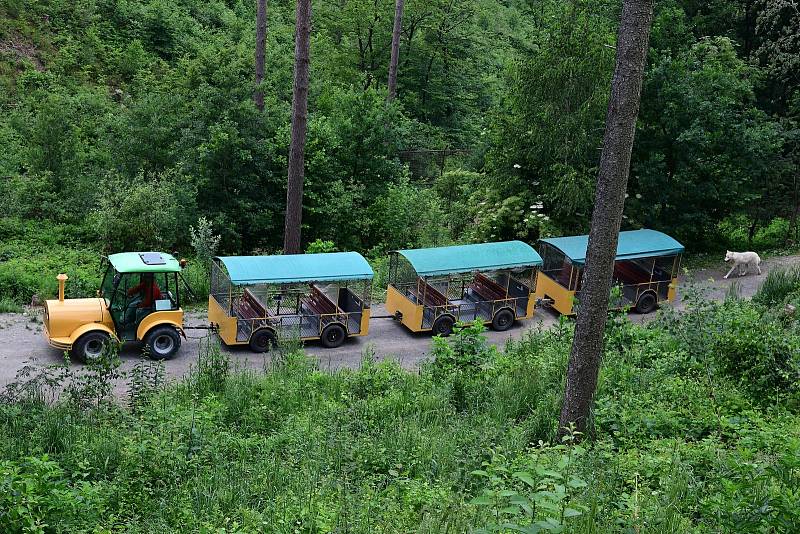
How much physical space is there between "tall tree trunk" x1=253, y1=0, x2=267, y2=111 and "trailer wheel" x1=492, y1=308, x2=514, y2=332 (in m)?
10.4

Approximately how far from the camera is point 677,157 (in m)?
24.2

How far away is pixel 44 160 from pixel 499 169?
13.5 meters

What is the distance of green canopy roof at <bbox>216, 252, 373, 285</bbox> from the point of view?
1611 centimetres

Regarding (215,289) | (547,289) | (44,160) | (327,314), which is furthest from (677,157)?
(44,160)

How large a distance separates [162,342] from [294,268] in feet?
10.1

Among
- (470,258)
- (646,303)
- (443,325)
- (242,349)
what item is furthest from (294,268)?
(646,303)

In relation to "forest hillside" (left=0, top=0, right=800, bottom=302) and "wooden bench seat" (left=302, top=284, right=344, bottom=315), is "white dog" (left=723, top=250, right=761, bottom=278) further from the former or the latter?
"wooden bench seat" (left=302, top=284, right=344, bottom=315)

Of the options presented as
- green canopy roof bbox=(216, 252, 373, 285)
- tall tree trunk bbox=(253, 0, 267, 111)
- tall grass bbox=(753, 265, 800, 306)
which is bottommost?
tall grass bbox=(753, 265, 800, 306)

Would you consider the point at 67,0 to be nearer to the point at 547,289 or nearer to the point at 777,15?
the point at 547,289

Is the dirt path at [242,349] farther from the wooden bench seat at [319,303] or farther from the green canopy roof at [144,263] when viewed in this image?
the green canopy roof at [144,263]

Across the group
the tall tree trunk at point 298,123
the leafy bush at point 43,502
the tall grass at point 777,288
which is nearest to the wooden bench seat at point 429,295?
the tall tree trunk at point 298,123

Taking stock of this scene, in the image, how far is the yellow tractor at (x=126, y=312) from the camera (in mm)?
14672

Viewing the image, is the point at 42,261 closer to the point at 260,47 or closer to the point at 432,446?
the point at 260,47

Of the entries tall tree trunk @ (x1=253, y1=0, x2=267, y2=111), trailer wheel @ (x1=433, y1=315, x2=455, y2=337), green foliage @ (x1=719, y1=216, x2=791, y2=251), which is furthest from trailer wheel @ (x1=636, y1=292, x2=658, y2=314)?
tall tree trunk @ (x1=253, y1=0, x2=267, y2=111)
